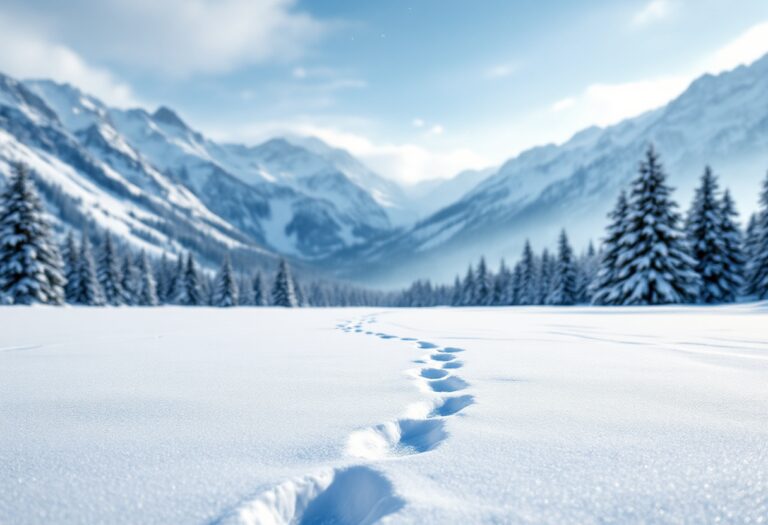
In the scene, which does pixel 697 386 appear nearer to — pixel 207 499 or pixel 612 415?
pixel 612 415

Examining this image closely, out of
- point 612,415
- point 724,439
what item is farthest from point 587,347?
point 724,439

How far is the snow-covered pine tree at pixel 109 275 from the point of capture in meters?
40.6

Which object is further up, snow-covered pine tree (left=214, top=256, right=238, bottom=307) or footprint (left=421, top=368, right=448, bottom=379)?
snow-covered pine tree (left=214, top=256, right=238, bottom=307)

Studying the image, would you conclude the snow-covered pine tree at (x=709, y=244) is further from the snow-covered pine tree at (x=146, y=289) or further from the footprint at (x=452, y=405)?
the snow-covered pine tree at (x=146, y=289)

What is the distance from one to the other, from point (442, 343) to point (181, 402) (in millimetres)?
3203

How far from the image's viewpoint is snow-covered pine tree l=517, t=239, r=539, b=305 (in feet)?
149

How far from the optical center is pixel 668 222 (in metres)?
20.4

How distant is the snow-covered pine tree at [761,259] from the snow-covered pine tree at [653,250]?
23.8 feet

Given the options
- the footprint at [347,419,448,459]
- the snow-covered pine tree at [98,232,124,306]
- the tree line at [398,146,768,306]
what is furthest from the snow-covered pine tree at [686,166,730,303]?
the snow-covered pine tree at [98,232,124,306]

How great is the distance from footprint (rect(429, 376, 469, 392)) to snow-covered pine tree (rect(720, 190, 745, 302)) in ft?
98.4

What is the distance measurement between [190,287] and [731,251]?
161 ft

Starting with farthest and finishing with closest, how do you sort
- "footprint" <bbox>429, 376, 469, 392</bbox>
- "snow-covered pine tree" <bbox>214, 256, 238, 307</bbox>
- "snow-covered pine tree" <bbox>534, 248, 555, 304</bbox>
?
"snow-covered pine tree" <bbox>214, 256, 238, 307</bbox> → "snow-covered pine tree" <bbox>534, 248, 555, 304</bbox> → "footprint" <bbox>429, 376, 469, 392</bbox>

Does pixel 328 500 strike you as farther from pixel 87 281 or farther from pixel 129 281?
pixel 129 281

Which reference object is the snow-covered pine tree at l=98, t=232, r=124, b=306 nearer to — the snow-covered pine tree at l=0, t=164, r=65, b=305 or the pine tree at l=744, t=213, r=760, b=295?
the snow-covered pine tree at l=0, t=164, r=65, b=305
